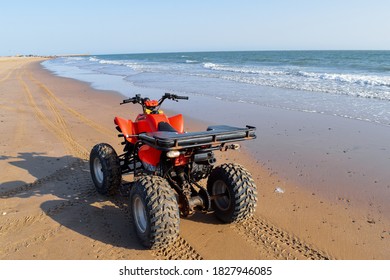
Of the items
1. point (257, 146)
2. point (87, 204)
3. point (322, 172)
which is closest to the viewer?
point (87, 204)

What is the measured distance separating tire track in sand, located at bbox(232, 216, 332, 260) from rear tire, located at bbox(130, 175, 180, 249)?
3.25ft

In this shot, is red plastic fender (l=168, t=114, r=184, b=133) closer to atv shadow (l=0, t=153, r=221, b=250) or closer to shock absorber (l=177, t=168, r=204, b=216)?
shock absorber (l=177, t=168, r=204, b=216)

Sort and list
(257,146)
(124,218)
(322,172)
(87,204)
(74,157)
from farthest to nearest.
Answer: (257,146) < (74,157) < (322,172) < (87,204) < (124,218)

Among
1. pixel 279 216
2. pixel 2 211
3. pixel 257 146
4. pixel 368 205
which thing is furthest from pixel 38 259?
pixel 257 146

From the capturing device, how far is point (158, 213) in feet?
11.3

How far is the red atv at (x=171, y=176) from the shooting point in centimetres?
348

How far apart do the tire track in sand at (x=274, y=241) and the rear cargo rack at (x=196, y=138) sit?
120cm

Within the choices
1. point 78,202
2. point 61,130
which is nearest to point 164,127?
point 78,202

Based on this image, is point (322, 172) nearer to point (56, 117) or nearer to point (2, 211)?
point (2, 211)

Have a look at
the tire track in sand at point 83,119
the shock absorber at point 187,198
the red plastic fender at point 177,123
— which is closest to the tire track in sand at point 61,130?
the tire track in sand at point 83,119

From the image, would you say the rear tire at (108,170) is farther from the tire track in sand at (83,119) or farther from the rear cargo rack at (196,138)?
the tire track in sand at (83,119)

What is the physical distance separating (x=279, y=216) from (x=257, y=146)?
10.0 ft

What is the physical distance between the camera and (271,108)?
11438 millimetres
